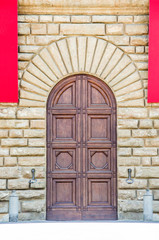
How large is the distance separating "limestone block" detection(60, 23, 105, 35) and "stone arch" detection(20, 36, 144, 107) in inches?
4.7

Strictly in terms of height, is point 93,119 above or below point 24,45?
below

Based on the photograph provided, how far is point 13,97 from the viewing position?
9461mm

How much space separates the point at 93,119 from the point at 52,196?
175 centimetres

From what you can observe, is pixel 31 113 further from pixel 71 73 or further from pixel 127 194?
pixel 127 194

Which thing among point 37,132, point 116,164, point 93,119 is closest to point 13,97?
point 37,132

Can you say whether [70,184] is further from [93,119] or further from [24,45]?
[24,45]

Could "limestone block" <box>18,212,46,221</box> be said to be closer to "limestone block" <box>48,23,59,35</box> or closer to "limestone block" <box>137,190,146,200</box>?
"limestone block" <box>137,190,146,200</box>

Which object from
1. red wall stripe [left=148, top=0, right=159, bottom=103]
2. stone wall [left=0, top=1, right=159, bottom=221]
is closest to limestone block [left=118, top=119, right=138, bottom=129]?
stone wall [left=0, top=1, right=159, bottom=221]

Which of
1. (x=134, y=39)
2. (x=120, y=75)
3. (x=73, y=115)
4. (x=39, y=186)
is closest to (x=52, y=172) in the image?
(x=39, y=186)

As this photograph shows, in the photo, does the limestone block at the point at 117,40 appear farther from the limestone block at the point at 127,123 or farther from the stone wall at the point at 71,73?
the limestone block at the point at 127,123

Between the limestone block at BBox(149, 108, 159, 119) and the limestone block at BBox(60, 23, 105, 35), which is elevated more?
the limestone block at BBox(60, 23, 105, 35)

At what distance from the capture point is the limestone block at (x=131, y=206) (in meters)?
9.43

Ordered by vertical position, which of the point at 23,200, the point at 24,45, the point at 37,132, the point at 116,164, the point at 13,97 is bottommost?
the point at 23,200

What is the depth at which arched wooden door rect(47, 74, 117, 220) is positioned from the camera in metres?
9.60
